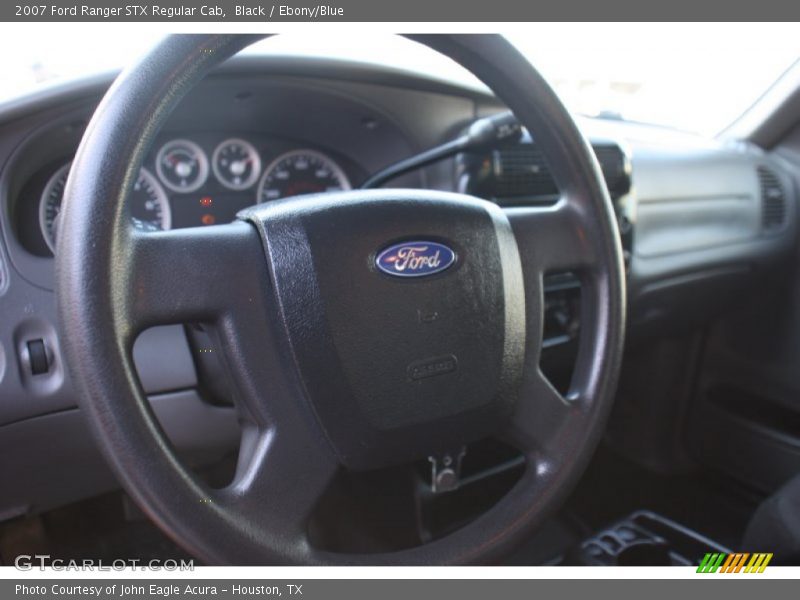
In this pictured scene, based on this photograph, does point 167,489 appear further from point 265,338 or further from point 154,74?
point 154,74

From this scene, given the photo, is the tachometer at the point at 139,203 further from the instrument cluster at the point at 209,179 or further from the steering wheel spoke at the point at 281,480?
the steering wheel spoke at the point at 281,480

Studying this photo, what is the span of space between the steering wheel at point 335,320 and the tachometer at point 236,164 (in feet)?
1.73

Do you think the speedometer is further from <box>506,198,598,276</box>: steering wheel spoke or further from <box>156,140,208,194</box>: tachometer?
<box>506,198,598,276</box>: steering wheel spoke

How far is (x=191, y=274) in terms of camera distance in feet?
2.10

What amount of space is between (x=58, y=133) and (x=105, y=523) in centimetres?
70

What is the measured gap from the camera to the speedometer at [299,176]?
126cm

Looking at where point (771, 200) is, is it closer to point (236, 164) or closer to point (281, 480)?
point (236, 164)

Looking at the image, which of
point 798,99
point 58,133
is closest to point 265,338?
point 58,133

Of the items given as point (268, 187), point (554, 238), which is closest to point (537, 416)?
point (554, 238)

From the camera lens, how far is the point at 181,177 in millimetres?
1168

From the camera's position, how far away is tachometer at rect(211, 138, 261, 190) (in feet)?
3.98

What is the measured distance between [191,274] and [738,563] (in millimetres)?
1016

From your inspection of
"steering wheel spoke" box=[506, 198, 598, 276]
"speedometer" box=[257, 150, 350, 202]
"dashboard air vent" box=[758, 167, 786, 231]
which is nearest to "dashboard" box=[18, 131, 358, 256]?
"speedometer" box=[257, 150, 350, 202]
